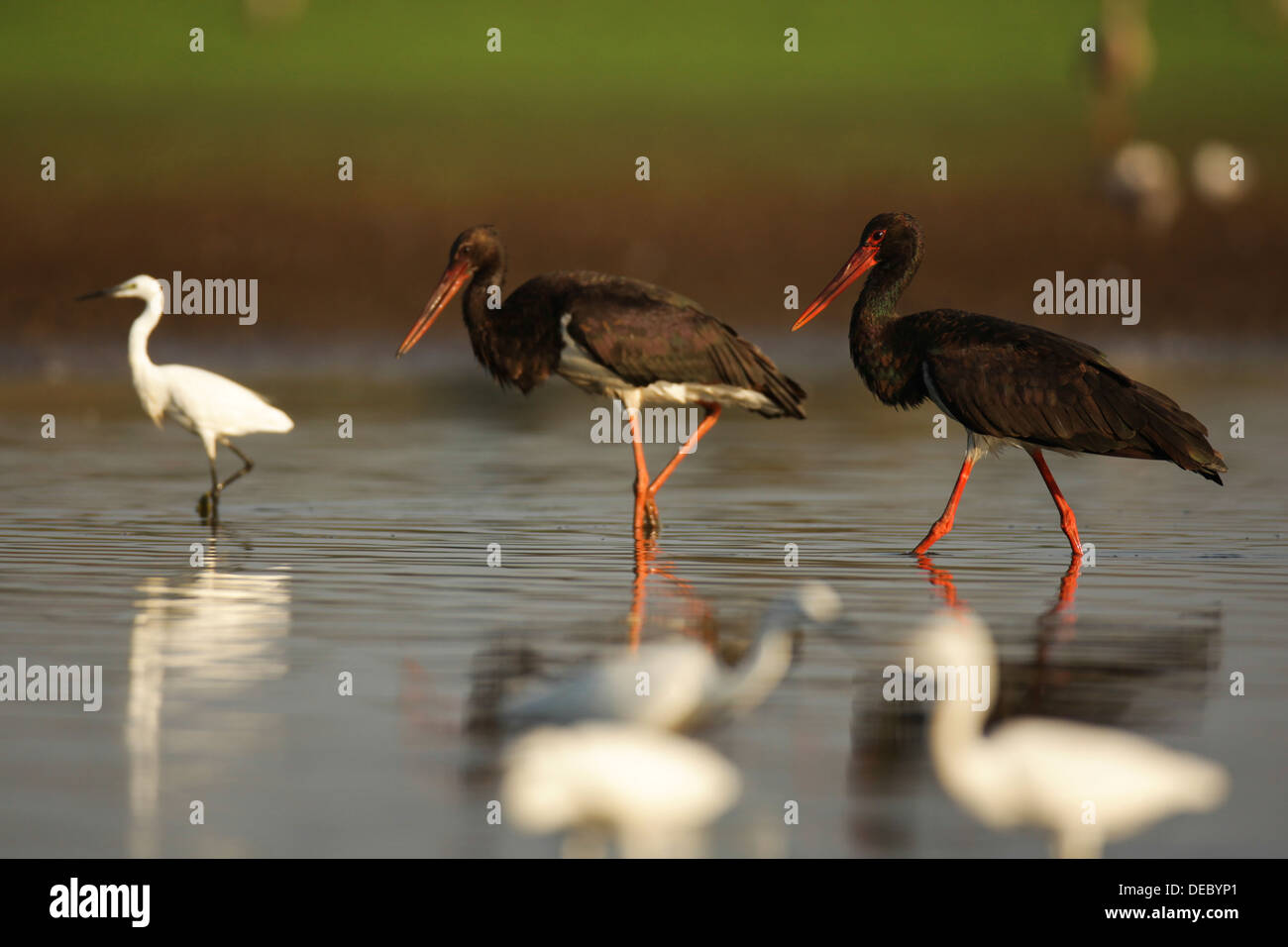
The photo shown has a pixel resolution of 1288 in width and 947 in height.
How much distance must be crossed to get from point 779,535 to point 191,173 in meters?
26.4

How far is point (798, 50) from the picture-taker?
157ft

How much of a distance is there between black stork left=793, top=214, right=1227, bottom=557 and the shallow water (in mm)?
580

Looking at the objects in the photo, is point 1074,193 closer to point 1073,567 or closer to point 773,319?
point 773,319

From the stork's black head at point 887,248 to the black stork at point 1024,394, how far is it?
72cm

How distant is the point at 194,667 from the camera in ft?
28.5

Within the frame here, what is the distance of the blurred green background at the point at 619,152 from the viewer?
34.3 meters

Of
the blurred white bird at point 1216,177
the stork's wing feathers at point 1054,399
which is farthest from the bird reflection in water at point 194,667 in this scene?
the blurred white bird at point 1216,177

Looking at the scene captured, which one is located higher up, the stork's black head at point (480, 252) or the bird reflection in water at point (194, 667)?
the stork's black head at point (480, 252)

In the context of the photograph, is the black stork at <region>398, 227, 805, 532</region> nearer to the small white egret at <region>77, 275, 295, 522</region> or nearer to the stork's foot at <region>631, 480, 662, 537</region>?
the stork's foot at <region>631, 480, 662, 537</region>

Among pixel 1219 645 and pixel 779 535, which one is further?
pixel 779 535

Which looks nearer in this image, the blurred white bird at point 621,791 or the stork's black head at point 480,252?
the blurred white bird at point 621,791

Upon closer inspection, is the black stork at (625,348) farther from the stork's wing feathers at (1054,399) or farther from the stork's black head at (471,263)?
the stork's wing feathers at (1054,399)

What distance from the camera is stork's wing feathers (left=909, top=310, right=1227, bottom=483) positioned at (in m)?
12.0
